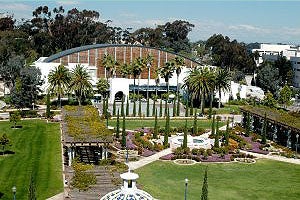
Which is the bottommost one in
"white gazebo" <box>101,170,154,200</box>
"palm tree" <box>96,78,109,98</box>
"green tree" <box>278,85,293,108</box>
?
"white gazebo" <box>101,170,154,200</box>

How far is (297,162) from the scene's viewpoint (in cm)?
5506

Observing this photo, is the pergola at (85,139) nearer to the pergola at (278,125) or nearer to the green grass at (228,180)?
the green grass at (228,180)

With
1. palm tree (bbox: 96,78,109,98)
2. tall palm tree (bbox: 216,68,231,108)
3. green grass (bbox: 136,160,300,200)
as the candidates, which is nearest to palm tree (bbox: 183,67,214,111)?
tall palm tree (bbox: 216,68,231,108)

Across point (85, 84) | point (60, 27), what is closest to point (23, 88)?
point (85, 84)

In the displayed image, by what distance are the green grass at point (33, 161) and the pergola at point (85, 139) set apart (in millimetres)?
2349

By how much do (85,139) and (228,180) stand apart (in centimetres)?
1550

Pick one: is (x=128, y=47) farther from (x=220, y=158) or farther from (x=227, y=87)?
(x=220, y=158)

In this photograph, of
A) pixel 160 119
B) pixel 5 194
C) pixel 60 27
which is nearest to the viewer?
pixel 5 194

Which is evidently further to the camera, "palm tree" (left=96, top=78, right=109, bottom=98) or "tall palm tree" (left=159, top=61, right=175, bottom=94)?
"tall palm tree" (left=159, top=61, right=175, bottom=94)

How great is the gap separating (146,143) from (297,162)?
61.7ft

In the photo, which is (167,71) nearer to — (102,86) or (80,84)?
(102,86)

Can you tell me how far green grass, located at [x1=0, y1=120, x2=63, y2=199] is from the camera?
4117cm

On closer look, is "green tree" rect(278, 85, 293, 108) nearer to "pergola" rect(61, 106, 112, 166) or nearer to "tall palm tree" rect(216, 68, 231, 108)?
"tall palm tree" rect(216, 68, 231, 108)

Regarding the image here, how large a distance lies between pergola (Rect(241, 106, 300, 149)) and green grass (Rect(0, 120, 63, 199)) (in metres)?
30.4
